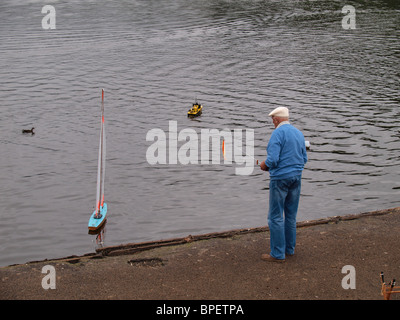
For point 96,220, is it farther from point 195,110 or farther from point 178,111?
point 178,111

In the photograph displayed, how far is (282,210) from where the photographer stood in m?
9.16

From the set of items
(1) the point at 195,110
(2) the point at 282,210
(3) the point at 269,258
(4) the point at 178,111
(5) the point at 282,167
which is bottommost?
(3) the point at 269,258

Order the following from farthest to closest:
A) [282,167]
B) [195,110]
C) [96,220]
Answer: [195,110] < [96,220] < [282,167]

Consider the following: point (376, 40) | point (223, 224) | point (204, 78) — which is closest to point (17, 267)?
point (223, 224)

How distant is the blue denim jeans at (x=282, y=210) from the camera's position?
902 cm

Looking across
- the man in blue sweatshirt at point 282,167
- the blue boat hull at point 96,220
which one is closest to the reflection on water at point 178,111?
the blue boat hull at point 96,220

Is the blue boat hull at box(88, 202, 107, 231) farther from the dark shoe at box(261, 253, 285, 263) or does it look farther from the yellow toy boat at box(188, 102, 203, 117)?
the yellow toy boat at box(188, 102, 203, 117)

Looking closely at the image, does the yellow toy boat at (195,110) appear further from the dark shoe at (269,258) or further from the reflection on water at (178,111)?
the dark shoe at (269,258)

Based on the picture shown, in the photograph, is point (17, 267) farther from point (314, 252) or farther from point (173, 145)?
point (173, 145)

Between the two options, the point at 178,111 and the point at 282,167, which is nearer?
the point at 282,167

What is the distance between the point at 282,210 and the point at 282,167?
75cm

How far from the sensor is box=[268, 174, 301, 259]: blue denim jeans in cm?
902

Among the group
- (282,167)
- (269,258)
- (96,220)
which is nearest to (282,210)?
(282,167)

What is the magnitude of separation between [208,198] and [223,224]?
2103 mm
